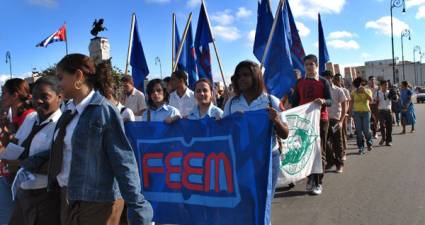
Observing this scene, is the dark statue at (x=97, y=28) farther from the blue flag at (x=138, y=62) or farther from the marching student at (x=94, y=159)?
the marching student at (x=94, y=159)

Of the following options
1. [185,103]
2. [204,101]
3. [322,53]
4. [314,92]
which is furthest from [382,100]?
[204,101]

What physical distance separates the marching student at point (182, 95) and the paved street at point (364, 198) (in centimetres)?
191

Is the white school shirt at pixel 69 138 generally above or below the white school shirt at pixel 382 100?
below

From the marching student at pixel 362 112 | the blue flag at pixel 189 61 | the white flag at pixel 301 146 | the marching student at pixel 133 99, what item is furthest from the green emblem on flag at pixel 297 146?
the marching student at pixel 362 112

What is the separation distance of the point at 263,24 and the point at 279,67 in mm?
1896

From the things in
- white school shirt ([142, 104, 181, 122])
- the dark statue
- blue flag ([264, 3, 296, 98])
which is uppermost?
the dark statue

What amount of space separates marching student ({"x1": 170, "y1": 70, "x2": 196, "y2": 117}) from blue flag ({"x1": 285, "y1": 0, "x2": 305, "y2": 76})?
1.78 m

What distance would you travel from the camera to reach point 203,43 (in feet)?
32.8

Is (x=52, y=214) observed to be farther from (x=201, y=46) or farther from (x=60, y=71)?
(x=201, y=46)

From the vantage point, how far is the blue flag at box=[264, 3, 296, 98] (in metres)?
6.73

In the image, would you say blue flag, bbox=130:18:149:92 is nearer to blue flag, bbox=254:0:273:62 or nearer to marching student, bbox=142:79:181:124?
blue flag, bbox=254:0:273:62

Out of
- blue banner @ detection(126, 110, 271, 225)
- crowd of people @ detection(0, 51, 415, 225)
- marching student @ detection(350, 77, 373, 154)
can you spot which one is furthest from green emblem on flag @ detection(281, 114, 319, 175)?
marching student @ detection(350, 77, 373, 154)

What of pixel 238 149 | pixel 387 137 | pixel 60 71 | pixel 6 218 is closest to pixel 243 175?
pixel 238 149

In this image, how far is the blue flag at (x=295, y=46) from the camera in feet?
25.7
